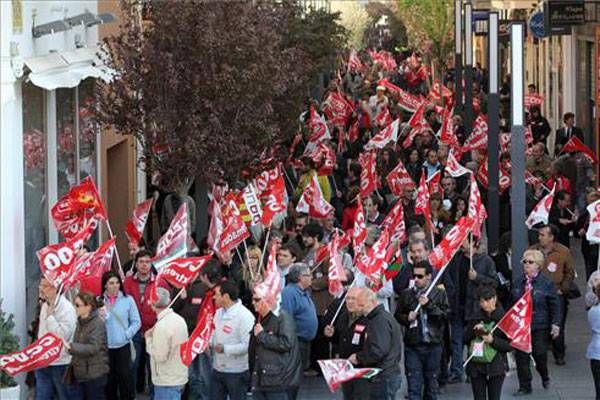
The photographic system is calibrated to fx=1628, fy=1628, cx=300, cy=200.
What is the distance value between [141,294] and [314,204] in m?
5.58

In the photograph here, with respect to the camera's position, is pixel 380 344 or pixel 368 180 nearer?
pixel 380 344

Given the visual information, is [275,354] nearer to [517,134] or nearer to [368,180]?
[517,134]

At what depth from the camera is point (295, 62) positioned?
21391 mm

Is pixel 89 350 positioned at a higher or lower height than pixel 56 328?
lower

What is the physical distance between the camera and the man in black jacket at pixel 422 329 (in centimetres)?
1565

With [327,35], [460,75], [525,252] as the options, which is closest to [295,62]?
[525,252]

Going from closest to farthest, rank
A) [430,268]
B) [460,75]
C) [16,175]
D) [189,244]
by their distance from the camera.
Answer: [430,268] → [16,175] → [189,244] → [460,75]

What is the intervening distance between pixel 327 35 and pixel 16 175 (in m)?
27.7

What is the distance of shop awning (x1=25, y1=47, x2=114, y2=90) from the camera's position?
17.5m

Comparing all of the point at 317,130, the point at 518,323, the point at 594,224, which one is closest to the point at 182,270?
the point at 518,323

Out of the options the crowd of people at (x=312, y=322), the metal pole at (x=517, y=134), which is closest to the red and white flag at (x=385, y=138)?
the crowd of people at (x=312, y=322)

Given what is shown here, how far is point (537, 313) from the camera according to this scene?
17.0 meters

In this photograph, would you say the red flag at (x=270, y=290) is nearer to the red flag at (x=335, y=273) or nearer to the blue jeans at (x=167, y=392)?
the blue jeans at (x=167, y=392)

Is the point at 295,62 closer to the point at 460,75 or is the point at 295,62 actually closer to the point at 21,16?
the point at 21,16
